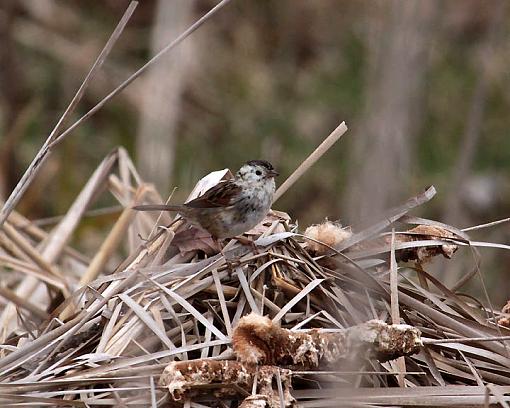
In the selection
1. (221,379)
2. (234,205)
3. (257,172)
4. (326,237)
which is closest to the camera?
(221,379)

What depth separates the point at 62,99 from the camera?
745 centimetres

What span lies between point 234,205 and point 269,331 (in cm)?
116

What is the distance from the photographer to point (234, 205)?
10.9 ft

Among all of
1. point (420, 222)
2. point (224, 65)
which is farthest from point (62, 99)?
point (420, 222)

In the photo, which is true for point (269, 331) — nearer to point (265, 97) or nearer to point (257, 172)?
point (257, 172)

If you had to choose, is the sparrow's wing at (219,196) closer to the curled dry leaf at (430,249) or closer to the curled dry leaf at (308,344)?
the curled dry leaf at (430,249)

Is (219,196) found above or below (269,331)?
above

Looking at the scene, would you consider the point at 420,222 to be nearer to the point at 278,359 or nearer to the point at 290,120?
the point at 278,359

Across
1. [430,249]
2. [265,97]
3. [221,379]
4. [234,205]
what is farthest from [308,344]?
[265,97]

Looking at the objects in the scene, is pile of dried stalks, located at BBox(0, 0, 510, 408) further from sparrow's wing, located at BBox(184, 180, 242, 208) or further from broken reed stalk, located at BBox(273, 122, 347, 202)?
sparrow's wing, located at BBox(184, 180, 242, 208)

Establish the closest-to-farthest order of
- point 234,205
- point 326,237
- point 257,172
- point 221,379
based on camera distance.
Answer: point 221,379 < point 326,237 < point 234,205 < point 257,172

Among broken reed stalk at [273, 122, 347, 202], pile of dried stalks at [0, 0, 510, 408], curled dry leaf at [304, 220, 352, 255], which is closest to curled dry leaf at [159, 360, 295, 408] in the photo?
pile of dried stalks at [0, 0, 510, 408]

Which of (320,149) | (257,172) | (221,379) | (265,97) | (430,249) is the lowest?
(221,379)

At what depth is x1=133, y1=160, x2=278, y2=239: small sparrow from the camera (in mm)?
2932
